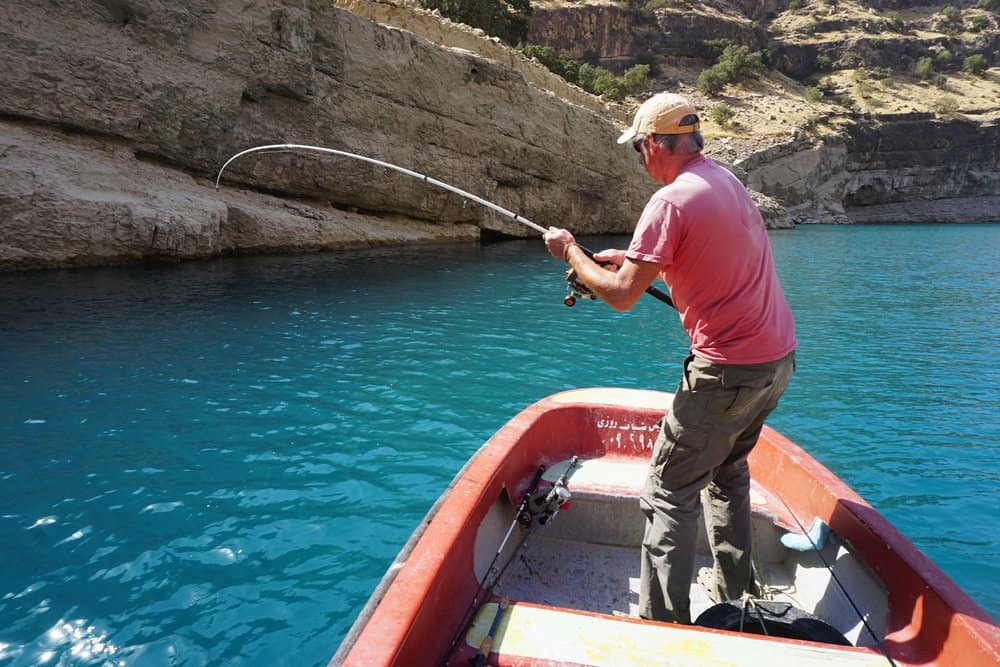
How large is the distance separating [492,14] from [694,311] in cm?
4334

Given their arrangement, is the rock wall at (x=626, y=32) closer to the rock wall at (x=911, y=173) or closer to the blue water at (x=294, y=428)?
the rock wall at (x=911, y=173)

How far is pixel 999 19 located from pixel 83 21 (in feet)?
349

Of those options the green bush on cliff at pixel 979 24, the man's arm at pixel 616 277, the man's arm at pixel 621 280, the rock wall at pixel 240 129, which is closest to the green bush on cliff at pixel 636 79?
the rock wall at pixel 240 129

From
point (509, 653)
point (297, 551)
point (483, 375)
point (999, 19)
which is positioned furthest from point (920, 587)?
point (999, 19)

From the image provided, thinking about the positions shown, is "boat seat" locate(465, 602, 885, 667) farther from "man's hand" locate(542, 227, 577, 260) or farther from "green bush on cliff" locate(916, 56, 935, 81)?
"green bush on cliff" locate(916, 56, 935, 81)

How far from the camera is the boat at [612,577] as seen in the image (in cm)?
220

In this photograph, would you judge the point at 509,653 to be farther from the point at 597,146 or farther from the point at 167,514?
the point at 597,146

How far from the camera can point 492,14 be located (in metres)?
40.2

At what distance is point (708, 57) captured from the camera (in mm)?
70312

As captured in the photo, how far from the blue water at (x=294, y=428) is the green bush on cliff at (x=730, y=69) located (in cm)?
5693

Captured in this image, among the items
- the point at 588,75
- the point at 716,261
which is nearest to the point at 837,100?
the point at 588,75

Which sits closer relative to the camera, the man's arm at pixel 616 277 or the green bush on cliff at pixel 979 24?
the man's arm at pixel 616 277

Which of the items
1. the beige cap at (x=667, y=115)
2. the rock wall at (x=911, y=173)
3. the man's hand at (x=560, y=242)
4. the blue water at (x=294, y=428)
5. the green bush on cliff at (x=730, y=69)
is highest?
the green bush on cliff at (x=730, y=69)

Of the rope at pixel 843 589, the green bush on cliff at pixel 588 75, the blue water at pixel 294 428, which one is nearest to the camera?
the rope at pixel 843 589
